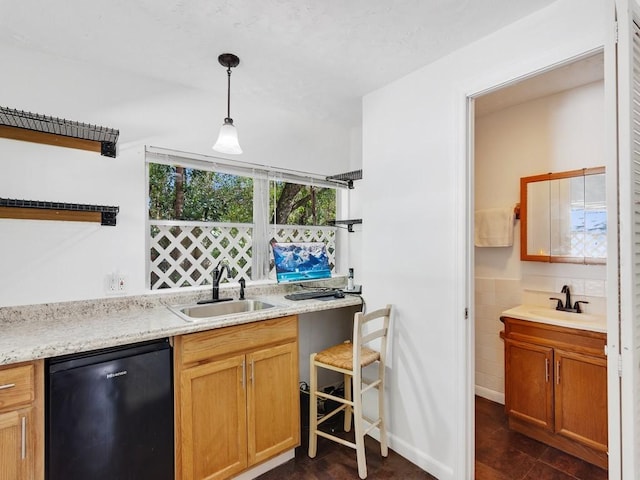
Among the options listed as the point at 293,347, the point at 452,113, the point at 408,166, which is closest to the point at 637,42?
the point at 452,113

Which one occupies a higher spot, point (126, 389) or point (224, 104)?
point (224, 104)

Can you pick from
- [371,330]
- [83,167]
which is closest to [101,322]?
[83,167]

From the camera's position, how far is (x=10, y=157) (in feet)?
5.55

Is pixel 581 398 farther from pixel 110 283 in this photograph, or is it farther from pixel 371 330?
pixel 110 283

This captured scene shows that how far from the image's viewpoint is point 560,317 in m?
2.17

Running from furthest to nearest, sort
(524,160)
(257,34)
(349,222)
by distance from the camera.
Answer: (349,222), (524,160), (257,34)

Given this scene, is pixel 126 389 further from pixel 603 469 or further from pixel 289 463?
pixel 603 469

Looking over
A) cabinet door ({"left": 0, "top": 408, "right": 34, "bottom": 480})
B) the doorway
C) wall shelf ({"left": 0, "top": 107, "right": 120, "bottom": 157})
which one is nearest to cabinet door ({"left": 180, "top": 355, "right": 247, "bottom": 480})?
cabinet door ({"left": 0, "top": 408, "right": 34, "bottom": 480})

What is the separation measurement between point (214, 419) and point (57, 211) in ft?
4.50

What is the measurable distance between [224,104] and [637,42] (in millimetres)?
2176

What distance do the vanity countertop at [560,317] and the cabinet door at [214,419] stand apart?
1.87 m

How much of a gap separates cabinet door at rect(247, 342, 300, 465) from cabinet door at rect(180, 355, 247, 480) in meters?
0.06

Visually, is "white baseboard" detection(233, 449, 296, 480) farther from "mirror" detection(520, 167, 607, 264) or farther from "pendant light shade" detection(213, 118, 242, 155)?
"mirror" detection(520, 167, 607, 264)

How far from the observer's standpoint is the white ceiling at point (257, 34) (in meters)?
1.46
